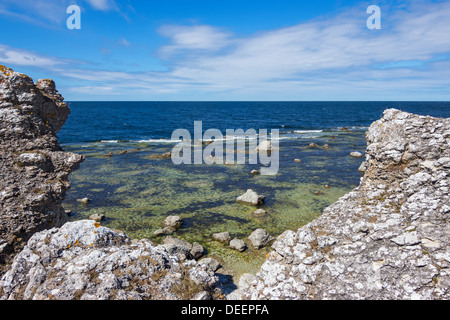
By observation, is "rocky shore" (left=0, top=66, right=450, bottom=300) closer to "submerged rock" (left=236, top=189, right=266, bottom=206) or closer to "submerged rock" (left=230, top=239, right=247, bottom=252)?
"submerged rock" (left=230, top=239, right=247, bottom=252)

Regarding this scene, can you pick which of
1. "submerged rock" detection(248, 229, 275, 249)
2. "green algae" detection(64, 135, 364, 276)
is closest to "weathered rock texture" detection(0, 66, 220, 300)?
"green algae" detection(64, 135, 364, 276)

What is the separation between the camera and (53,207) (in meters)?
10.3

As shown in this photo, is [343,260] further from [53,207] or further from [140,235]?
[140,235]

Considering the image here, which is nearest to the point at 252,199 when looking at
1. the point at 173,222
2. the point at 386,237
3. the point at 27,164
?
the point at 173,222

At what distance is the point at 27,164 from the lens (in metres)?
10.0

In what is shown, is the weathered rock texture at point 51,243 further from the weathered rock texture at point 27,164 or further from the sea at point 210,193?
the sea at point 210,193

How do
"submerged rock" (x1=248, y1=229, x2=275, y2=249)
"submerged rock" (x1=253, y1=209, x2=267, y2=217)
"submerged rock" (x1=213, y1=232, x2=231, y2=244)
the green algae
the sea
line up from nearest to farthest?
"submerged rock" (x1=248, y1=229, x2=275, y2=249), "submerged rock" (x1=213, y1=232, x2=231, y2=244), the sea, the green algae, "submerged rock" (x1=253, y1=209, x2=267, y2=217)

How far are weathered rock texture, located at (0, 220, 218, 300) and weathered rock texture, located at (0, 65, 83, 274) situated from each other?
2209 millimetres

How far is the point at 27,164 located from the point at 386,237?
11.8m

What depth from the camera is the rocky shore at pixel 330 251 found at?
5961 millimetres

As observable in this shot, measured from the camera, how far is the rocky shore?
19.6ft

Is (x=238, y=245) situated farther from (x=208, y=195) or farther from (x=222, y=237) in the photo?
(x=208, y=195)
